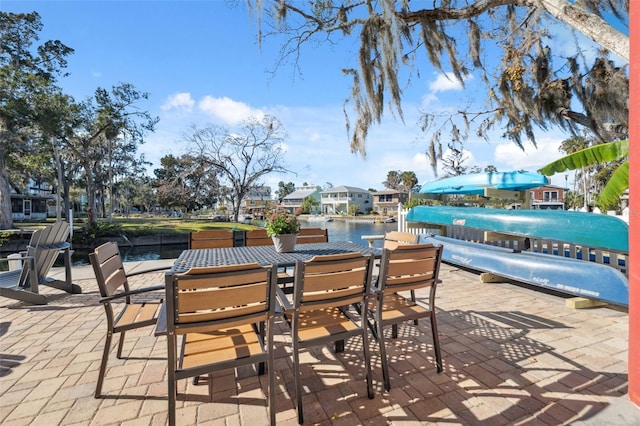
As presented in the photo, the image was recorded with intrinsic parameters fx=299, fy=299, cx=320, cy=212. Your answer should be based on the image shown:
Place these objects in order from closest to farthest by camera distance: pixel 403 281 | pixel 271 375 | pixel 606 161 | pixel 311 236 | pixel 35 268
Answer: pixel 271 375
pixel 403 281
pixel 35 268
pixel 606 161
pixel 311 236

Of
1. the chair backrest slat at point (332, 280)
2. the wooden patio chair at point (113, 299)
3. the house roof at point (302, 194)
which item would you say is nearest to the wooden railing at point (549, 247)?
the chair backrest slat at point (332, 280)

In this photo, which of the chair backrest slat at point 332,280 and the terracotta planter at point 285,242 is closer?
A: the chair backrest slat at point 332,280

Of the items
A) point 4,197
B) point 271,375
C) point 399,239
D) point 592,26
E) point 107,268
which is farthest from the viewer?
point 4,197

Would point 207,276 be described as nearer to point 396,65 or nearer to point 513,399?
point 513,399

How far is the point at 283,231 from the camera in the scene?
3141 millimetres

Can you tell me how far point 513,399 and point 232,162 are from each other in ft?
67.1

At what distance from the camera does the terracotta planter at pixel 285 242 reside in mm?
3111

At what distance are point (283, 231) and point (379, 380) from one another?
162 centimetres

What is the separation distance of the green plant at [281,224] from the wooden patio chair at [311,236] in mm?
1175

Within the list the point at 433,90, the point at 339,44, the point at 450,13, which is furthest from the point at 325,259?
the point at 433,90

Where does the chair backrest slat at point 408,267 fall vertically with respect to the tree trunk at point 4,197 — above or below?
below

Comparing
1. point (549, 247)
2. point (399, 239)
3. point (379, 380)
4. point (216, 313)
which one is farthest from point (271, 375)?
point (549, 247)

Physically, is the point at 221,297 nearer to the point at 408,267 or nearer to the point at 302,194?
the point at 408,267

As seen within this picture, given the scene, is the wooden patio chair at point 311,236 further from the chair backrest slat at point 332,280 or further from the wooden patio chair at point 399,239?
the chair backrest slat at point 332,280
